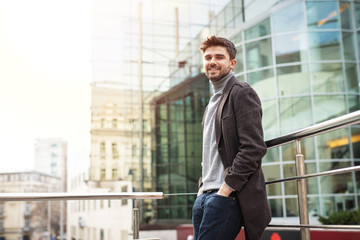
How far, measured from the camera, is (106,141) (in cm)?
3403

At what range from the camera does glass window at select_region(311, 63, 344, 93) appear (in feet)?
54.9

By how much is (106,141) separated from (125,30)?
29.4 ft

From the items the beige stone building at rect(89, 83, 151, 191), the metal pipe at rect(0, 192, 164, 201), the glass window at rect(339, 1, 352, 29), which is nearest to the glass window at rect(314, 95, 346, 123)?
the glass window at rect(339, 1, 352, 29)

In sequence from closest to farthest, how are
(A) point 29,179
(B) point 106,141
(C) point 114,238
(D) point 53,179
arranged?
(B) point 106,141 < (C) point 114,238 < (A) point 29,179 < (D) point 53,179

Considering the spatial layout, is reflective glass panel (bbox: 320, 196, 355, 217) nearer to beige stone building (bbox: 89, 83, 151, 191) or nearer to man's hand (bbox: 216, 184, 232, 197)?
man's hand (bbox: 216, 184, 232, 197)

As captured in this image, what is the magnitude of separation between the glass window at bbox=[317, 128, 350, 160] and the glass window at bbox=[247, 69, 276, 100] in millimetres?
2652

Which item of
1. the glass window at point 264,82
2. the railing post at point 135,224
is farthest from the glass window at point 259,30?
the railing post at point 135,224

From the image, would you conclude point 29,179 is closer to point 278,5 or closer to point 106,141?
point 106,141

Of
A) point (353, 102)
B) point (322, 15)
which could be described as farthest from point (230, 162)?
point (322, 15)

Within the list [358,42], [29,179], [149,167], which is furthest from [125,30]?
[29,179]

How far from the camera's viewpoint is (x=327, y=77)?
16.9m

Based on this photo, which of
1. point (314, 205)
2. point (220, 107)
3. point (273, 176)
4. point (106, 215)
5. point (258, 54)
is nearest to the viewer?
point (220, 107)

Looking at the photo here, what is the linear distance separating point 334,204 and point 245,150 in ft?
49.8

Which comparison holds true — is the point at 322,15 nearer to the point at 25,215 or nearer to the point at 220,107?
the point at 220,107
